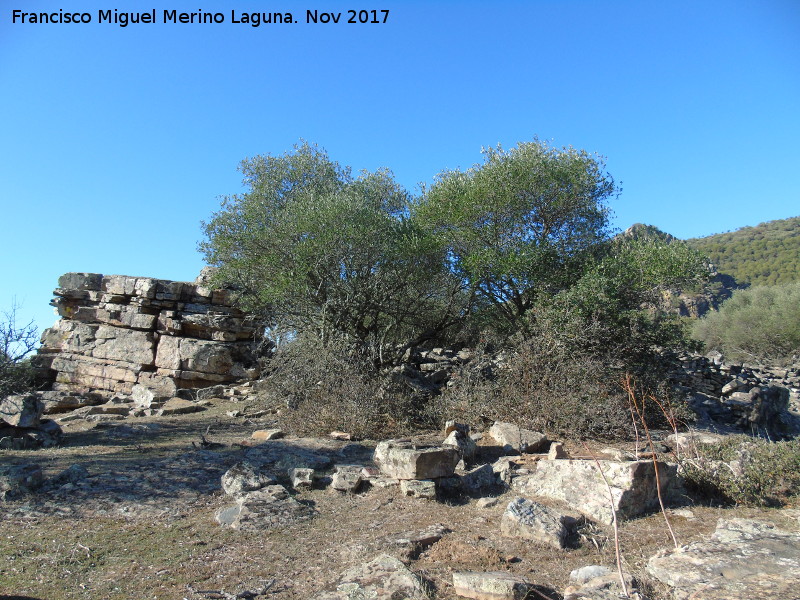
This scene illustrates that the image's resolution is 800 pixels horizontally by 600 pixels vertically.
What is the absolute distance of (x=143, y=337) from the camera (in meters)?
17.1

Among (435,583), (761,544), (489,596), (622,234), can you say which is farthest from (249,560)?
(622,234)

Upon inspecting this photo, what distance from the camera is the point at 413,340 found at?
14820 millimetres

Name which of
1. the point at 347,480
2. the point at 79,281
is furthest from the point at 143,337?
the point at 347,480

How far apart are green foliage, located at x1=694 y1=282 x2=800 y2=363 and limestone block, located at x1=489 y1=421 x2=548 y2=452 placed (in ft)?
79.1

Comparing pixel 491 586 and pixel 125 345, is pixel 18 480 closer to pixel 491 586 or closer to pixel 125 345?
pixel 491 586

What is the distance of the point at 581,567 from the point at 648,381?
772 cm

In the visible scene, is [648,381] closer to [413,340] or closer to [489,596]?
[413,340]

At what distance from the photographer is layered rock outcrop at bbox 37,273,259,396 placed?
16562 mm

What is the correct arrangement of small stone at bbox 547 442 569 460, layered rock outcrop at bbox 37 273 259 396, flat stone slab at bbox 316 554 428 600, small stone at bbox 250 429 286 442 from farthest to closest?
layered rock outcrop at bbox 37 273 259 396, small stone at bbox 250 429 286 442, small stone at bbox 547 442 569 460, flat stone slab at bbox 316 554 428 600

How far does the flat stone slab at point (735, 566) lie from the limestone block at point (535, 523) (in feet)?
3.01

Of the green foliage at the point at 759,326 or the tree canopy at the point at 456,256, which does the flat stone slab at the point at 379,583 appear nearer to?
Result: the tree canopy at the point at 456,256

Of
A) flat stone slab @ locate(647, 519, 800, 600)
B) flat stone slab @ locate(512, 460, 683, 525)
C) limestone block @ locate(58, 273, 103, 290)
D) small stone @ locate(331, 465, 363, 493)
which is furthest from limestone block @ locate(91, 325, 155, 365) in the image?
flat stone slab @ locate(647, 519, 800, 600)

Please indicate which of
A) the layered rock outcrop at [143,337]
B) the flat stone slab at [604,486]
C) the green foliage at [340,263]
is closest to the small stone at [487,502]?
the flat stone slab at [604,486]

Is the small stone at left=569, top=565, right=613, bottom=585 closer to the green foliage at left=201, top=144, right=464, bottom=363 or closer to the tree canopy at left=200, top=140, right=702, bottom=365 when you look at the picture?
the tree canopy at left=200, top=140, right=702, bottom=365
